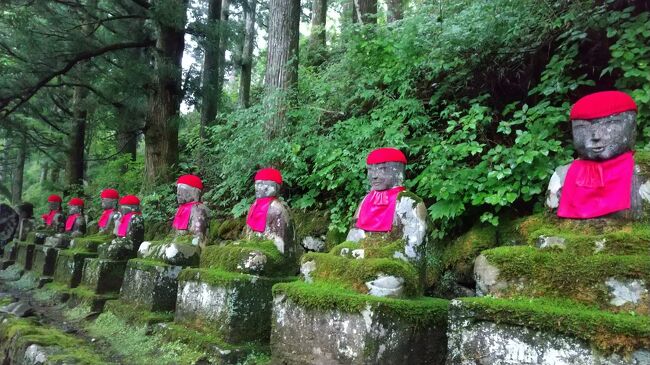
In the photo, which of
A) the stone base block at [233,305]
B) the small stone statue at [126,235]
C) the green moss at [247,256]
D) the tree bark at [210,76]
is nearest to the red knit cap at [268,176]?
the green moss at [247,256]

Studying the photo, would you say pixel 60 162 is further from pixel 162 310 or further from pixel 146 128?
pixel 162 310

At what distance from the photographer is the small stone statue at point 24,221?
508 inches

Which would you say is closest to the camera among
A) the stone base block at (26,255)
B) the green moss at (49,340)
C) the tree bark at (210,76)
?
the green moss at (49,340)

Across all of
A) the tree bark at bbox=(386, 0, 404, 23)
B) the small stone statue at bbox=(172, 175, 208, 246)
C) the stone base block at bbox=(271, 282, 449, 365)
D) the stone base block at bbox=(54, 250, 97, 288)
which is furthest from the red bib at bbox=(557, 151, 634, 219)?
the stone base block at bbox=(54, 250, 97, 288)

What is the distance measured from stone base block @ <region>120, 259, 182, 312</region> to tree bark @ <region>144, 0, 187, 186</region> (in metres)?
4.13

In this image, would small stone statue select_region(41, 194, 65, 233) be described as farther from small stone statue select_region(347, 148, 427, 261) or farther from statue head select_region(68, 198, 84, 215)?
small stone statue select_region(347, 148, 427, 261)

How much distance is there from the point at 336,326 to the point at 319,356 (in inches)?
11.7

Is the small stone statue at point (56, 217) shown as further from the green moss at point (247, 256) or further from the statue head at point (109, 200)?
the green moss at point (247, 256)

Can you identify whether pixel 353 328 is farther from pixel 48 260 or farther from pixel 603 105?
pixel 48 260

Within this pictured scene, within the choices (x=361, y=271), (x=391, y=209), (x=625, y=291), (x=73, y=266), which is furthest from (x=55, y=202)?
(x=625, y=291)

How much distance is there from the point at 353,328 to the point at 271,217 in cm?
193

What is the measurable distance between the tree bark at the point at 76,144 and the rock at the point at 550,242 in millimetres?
15052

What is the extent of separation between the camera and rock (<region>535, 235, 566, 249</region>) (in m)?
2.84

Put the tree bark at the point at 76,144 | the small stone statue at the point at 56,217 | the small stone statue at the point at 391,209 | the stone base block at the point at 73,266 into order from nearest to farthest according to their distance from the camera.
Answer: the small stone statue at the point at 391,209 < the stone base block at the point at 73,266 < the small stone statue at the point at 56,217 < the tree bark at the point at 76,144
